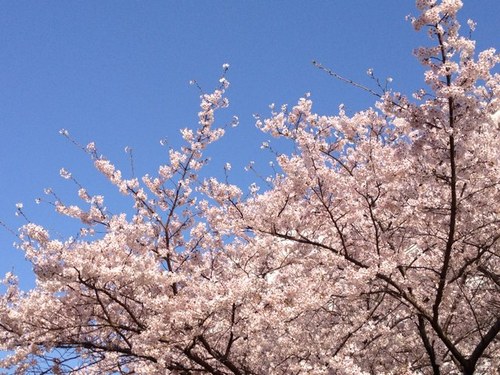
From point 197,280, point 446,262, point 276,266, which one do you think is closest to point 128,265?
point 197,280

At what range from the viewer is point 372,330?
7402 mm

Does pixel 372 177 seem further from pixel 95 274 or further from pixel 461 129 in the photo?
pixel 95 274

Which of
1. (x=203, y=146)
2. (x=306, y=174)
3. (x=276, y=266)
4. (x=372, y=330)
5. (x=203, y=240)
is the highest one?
(x=203, y=146)

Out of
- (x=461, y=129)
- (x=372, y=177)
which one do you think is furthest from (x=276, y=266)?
(x=461, y=129)

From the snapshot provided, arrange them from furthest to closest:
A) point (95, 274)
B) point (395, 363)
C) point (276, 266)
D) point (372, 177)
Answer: point (395, 363), point (276, 266), point (372, 177), point (95, 274)

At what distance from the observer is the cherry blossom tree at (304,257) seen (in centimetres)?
619

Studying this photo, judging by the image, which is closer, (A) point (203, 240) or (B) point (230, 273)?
(B) point (230, 273)

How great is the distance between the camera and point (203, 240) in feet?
31.1

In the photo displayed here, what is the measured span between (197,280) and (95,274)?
2.39 m

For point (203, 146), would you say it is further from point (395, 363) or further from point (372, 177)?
point (395, 363)

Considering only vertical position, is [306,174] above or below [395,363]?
above

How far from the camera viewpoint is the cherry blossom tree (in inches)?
244

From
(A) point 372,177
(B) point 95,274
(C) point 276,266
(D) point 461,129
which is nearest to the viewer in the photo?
(D) point 461,129

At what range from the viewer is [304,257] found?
7629mm
